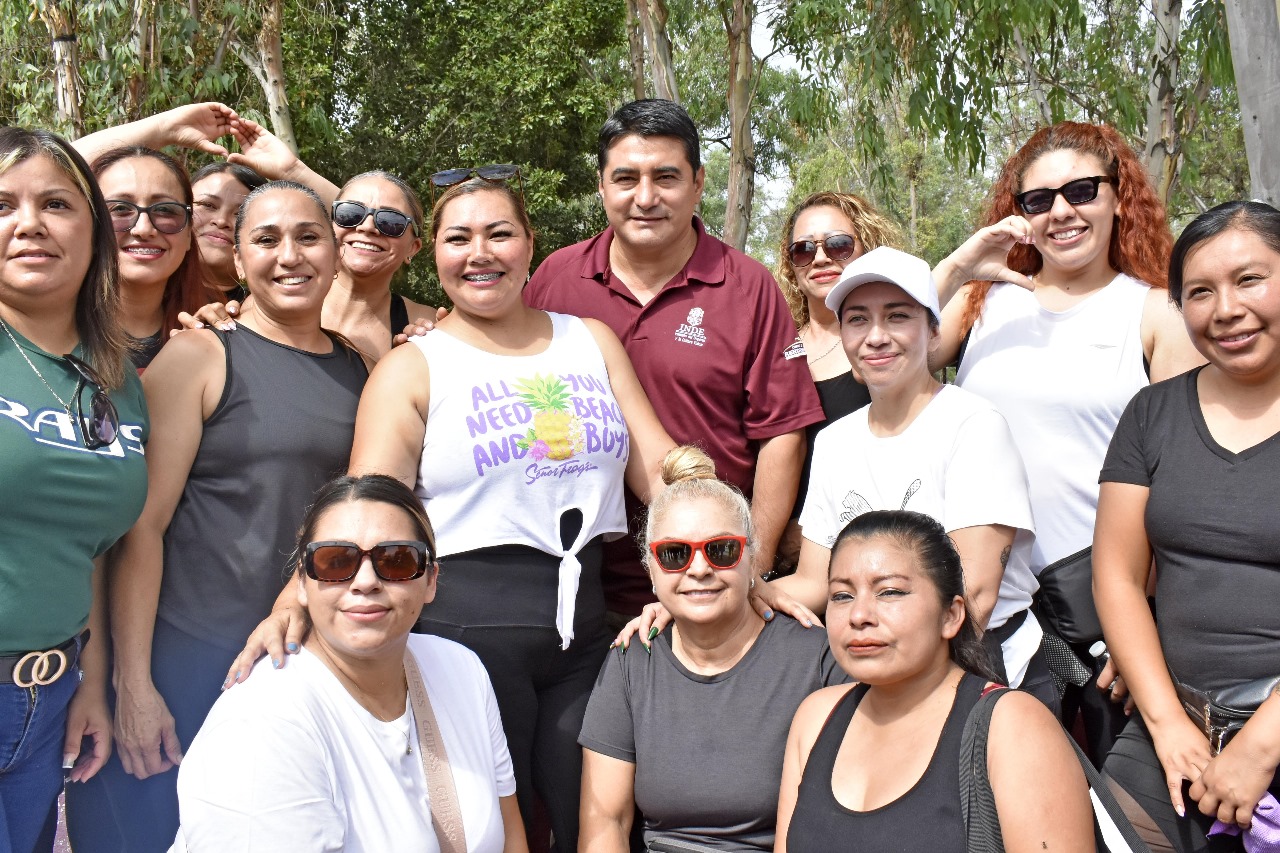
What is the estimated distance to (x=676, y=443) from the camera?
4043 mm

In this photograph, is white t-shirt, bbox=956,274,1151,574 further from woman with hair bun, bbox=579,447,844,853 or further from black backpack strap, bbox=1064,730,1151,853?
black backpack strap, bbox=1064,730,1151,853

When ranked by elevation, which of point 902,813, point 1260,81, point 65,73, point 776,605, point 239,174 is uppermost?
point 65,73

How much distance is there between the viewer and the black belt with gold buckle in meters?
2.80

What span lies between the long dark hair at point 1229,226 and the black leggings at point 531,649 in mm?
1903

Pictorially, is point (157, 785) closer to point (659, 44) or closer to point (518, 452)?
point (518, 452)

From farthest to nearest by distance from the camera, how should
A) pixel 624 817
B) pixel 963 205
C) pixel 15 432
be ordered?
pixel 963 205
pixel 624 817
pixel 15 432

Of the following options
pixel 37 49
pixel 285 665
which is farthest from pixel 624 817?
pixel 37 49

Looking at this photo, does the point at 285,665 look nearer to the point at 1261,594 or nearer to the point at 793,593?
the point at 793,593

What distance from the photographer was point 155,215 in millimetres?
3762

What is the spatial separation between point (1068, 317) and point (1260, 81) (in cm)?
126

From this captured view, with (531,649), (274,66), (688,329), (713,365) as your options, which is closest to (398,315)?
(688,329)

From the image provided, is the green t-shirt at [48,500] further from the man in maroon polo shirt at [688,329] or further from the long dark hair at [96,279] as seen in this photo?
the man in maroon polo shirt at [688,329]

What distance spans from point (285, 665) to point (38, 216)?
51.9 inches

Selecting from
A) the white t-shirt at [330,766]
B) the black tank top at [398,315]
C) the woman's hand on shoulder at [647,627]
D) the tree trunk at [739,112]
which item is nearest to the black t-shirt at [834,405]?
the woman's hand on shoulder at [647,627]
